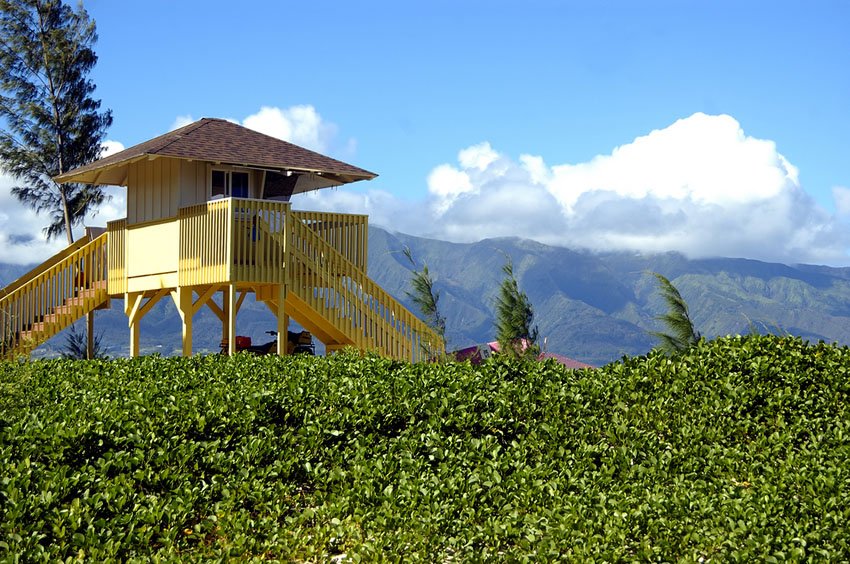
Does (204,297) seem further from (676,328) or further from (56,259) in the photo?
(676,328)

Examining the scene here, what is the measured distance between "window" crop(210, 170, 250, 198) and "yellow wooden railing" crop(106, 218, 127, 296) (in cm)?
273

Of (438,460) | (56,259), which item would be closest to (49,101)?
(56,259)

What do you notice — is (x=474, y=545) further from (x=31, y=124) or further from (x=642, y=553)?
(x=31, y=124)

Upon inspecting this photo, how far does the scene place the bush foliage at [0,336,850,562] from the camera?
27.2ft

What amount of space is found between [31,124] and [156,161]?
1038cm

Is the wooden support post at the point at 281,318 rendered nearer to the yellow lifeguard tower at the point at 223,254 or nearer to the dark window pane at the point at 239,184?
the yellow lifeguard tower at the point at 223,254

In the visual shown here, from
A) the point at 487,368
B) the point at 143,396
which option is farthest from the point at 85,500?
the point at 487,368

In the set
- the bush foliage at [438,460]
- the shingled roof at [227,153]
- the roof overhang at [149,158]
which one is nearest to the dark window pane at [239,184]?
the roof overhang at [149,158]

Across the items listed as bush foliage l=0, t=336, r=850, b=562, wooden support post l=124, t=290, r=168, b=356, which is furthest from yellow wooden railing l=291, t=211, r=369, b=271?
bush foliage l=0, t=336, r=850, b=562

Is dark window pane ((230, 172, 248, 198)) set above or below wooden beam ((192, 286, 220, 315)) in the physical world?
above

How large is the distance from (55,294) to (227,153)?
5429mm

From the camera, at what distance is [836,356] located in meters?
12.3

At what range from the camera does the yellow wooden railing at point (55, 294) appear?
22.7 metres

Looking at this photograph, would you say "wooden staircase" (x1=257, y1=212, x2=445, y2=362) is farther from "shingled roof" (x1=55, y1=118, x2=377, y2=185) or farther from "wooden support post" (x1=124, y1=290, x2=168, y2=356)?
"wooden support post" (x1=124, y1=290, x2=168, y2=356)
